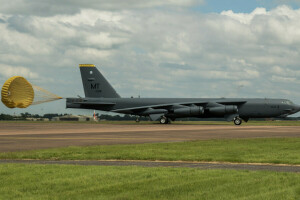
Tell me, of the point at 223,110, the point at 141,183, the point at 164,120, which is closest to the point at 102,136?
the point at 141,183

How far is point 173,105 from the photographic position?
6247 centimetres

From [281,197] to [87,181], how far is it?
427 centimetres

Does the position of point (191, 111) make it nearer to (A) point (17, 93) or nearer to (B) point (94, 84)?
(B) point (94, 84)

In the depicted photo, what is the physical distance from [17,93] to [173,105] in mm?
29201

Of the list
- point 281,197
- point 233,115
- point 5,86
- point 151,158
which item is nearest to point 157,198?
point 281,197

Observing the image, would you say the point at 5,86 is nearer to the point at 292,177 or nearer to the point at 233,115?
the point at 292,177

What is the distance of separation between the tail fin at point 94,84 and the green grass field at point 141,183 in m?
52.9

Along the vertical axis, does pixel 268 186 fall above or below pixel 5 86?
below

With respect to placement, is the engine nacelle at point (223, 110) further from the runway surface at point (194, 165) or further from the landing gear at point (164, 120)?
the runway surface at point (194, 165)

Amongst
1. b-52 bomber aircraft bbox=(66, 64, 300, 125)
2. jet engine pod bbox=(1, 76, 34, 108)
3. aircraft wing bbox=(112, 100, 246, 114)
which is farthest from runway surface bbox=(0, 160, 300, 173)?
aircraft wing bbox=(112, 100, 246, 114)

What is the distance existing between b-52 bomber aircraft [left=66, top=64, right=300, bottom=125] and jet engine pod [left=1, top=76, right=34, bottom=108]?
2510 cm

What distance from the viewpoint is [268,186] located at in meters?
10.2

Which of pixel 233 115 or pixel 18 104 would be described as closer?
pixel 18 104

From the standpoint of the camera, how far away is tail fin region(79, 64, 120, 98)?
6594 cm
